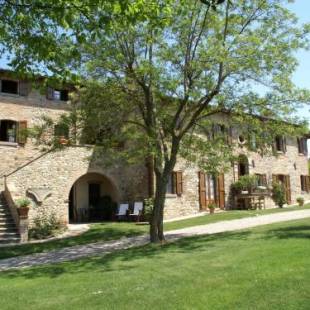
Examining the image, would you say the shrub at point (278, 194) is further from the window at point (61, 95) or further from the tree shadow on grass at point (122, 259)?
the window at point (61, 95)

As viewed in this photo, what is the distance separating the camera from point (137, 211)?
19.3 m

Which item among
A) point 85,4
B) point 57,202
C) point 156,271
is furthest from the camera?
point 57,202

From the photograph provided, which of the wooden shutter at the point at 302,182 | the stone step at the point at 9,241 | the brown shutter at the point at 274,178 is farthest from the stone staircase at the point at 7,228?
the wooden shutter at the point at 302,182

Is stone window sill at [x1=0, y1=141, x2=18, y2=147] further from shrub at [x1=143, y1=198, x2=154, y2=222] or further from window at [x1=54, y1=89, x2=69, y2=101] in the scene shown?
shrub at [x1=143, y1=198, x2=154, y2=222]

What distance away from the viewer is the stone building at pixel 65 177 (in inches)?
695

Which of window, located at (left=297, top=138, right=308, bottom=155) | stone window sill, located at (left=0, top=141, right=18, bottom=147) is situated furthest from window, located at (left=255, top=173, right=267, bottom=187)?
stone window sill, located at (left=0, top=141, right=18, bottom=147)

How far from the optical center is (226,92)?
1234 cm

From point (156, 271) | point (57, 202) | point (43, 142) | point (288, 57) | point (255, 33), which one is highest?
point (255, 33)

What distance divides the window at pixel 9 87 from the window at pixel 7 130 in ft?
4.36

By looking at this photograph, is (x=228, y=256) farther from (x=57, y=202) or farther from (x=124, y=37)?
(x=57, y=202)

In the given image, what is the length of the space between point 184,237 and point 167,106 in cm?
429

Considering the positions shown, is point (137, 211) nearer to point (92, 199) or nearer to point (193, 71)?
point (92, 199)

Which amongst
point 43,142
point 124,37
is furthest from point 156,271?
point 124,37

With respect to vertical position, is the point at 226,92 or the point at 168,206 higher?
the point at 226,92
